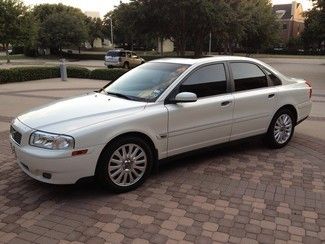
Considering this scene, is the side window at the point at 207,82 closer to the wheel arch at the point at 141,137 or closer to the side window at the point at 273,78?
the wheel arch at the point at 141,137

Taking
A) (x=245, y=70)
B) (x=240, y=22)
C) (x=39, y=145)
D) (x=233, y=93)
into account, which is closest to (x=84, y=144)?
(x=39, y=145)

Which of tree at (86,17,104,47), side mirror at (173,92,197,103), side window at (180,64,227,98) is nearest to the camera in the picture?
side mirror at (173,92,197,103)

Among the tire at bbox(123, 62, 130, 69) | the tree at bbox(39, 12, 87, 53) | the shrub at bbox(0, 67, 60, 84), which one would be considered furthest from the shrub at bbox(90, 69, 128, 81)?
the tree at bbox(39, 12, 87, 53)

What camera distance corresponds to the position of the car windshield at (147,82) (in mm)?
5184

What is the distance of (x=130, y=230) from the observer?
3.88 m

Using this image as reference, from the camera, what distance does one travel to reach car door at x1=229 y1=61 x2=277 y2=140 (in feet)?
19.0

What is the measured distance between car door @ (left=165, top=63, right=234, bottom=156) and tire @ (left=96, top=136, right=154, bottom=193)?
423 millimetres

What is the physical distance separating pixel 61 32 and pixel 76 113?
4833cm

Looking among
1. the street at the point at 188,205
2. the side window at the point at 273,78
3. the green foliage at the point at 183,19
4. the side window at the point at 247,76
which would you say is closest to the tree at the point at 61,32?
the green foliage at the point at 183,19

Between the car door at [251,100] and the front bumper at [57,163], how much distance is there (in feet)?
7.43

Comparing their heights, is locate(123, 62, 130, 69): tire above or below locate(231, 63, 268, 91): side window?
below

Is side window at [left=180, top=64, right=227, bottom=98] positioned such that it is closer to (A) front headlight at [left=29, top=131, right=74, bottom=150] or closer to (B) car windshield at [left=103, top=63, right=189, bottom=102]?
(B) car windshield at [left=103, top=63, right=189, bottom=102]

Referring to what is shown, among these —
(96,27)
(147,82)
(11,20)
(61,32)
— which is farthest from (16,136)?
(96,27)

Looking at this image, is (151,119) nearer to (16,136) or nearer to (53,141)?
(53,141)
